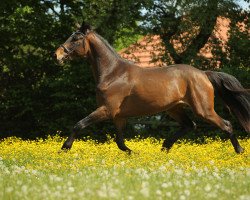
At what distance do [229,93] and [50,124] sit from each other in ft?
23.0

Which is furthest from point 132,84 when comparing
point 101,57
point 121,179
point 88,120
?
point 121,179

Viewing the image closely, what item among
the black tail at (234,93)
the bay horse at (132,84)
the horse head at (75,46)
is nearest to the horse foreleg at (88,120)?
the bay horse at (132,84)

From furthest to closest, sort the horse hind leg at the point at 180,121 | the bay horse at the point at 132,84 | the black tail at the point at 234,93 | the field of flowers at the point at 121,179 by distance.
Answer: the horse hind leg at the point at 180,121
the black tail at the point at 234,93
the bay horse at the point at 132,84
the field of flowers at the point at 121,179

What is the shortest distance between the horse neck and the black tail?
1927mm

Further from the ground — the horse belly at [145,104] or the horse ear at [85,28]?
the horse ear at [85,28]

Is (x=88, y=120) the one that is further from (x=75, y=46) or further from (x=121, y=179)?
(x=121, y=179)

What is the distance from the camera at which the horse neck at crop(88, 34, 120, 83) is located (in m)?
10.1

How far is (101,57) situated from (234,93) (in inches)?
107

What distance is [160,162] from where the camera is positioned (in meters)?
9.04

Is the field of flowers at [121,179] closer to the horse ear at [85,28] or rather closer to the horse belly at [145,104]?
the horse belly at [145,104]

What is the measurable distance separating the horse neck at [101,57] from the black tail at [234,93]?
1.93 metres

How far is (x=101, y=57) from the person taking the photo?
10.1 metres

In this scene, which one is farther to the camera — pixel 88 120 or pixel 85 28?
pixel 85 28

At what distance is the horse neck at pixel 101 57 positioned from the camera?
10094 mm
